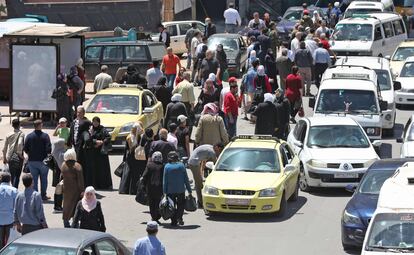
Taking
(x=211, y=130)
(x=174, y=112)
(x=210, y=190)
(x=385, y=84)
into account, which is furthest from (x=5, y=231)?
(x=385, y=84)

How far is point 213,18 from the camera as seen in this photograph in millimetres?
63906

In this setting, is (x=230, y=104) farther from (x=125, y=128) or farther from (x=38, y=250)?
(x=38, y=250)

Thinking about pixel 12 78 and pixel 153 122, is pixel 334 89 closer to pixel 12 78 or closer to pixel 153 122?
pixel 153 122

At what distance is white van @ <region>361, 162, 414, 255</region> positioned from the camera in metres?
17.9

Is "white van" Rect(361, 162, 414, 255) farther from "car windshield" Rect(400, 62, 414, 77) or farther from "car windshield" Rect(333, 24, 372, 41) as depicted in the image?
"car windshield" Rect(333, 24, 372, 41)

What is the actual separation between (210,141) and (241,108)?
10.2 meters

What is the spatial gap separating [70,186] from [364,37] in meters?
23.5

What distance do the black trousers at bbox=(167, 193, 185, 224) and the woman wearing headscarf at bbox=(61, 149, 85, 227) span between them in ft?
5.70

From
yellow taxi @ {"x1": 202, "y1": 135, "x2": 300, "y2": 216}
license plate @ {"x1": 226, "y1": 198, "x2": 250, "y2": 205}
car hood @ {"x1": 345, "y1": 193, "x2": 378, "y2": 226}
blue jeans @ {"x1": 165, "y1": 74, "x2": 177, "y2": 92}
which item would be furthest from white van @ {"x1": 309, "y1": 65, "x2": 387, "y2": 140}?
car hood @ {"x1": 345, "y1": 193, "x2": 378, "y2": 226}

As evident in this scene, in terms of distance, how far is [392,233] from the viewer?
18.2 metres

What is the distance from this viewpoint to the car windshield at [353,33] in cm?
4422

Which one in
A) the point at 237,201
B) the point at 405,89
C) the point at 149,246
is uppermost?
the point at 149,246

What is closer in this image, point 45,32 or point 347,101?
point 347,101

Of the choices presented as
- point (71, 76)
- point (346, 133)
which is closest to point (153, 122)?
point (71, 76)
